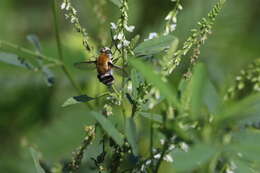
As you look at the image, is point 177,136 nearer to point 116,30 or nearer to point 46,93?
point 116,30

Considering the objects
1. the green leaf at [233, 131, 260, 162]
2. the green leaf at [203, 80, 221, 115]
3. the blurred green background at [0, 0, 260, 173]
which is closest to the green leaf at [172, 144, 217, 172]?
the green leaf at [233, 131, 260, 162]

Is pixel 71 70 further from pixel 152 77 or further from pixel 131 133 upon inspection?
pixel 152 77

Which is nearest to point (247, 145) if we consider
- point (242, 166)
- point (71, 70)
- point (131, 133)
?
point (242, 166)

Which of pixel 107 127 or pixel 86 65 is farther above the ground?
pixel 86 65

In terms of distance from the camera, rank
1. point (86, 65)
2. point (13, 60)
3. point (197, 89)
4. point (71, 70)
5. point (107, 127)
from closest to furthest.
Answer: point (197, 89)
point (107, 127)
point (86, 65)
point (13, 60)
point (71, 70)

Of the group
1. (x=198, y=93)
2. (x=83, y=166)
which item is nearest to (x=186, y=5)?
(x=83, y=166)
